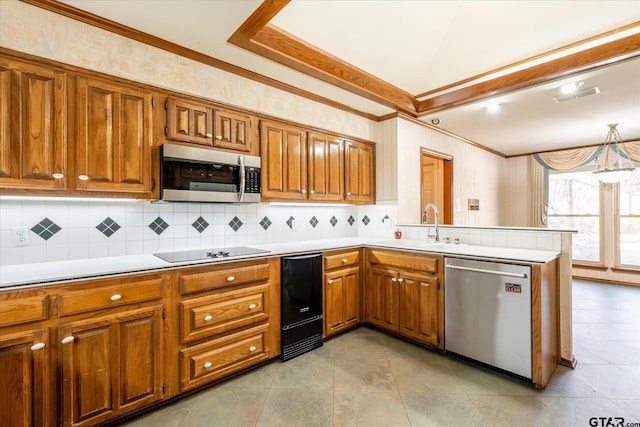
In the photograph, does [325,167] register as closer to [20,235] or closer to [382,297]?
[382,297]

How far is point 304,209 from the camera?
3537mm

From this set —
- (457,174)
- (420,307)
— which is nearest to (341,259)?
(420,307)

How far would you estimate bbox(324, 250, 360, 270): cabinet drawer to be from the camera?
290 centimetres

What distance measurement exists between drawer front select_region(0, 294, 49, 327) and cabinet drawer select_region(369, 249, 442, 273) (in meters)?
2.59

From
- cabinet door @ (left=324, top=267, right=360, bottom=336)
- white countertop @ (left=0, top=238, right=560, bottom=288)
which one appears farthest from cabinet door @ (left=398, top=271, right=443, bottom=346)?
cabinet door @ (left=324, top=267, right=360, bottom=336)

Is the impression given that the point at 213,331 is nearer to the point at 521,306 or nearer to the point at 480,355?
the point at 480,355

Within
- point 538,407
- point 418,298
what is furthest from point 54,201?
point 538,407

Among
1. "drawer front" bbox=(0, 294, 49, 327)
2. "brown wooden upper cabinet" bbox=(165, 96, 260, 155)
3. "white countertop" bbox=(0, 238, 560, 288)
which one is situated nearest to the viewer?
"drawer front" bbox=(0, 294, 49, 327)

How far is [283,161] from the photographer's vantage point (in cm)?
296

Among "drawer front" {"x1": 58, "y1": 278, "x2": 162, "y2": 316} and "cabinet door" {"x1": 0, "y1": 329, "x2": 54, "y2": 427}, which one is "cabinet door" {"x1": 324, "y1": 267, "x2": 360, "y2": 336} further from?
"cabinet door" {"x1": 0, "y1": 329, "x2": 54, "y2": 427}

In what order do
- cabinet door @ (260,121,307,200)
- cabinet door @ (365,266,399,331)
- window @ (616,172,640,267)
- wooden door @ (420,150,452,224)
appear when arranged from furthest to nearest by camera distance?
window @ (616,172,640,267) < wooden door @ (420,150,452,224) < cabinet door @ (365,266,399,331) < cabinet door @ (260,121,307,200)

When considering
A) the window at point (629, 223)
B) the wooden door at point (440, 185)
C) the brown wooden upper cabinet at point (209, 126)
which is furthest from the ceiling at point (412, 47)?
the window at point (629, 223)

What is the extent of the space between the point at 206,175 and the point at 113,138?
65cm

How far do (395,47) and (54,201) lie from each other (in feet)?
10.4
